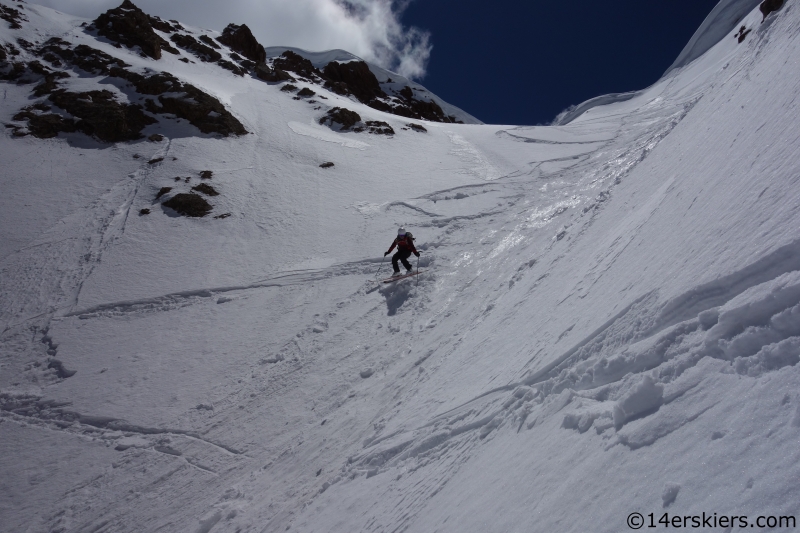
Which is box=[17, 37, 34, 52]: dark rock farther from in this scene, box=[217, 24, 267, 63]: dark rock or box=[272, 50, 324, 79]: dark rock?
box=[217, 24, 267, 63]: dark rock

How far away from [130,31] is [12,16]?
24.5 ft

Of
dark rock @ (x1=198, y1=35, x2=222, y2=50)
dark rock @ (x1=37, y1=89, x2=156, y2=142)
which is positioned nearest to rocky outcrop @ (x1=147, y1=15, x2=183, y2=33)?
dark rock @ (x1=198, y1=35, x2=222, y2=50)

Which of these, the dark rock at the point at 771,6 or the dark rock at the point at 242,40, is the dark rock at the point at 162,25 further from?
the dark rock at the point at 771,6

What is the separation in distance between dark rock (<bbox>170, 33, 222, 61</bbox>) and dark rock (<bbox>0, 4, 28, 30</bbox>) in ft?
33.3

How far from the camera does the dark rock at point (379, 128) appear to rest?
25797 millimetres

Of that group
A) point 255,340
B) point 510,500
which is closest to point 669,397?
point 510,500

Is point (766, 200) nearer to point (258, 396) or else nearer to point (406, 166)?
point (258, 396)

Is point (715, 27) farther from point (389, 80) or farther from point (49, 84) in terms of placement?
point (389, 80)

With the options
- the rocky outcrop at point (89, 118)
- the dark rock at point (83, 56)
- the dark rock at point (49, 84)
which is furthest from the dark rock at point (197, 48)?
the rocky outcrop at point (89, 118)

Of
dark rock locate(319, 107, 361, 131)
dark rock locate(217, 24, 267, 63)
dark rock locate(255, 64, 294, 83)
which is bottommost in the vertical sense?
dark rock locate(319, 107, 361, 131)

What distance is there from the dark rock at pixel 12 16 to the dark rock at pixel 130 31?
14.8ft

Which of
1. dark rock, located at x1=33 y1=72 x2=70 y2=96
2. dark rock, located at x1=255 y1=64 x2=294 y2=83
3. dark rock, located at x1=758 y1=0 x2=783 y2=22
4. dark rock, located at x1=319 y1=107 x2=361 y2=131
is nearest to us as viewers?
dark rock, located at x1=758 y1=0 x2=783 y2=22

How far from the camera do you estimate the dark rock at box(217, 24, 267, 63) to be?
161 feet

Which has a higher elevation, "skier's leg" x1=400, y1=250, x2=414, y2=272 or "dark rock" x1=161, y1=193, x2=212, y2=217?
"dark rock" x1=161, y1=193, x2=212, y2=217
